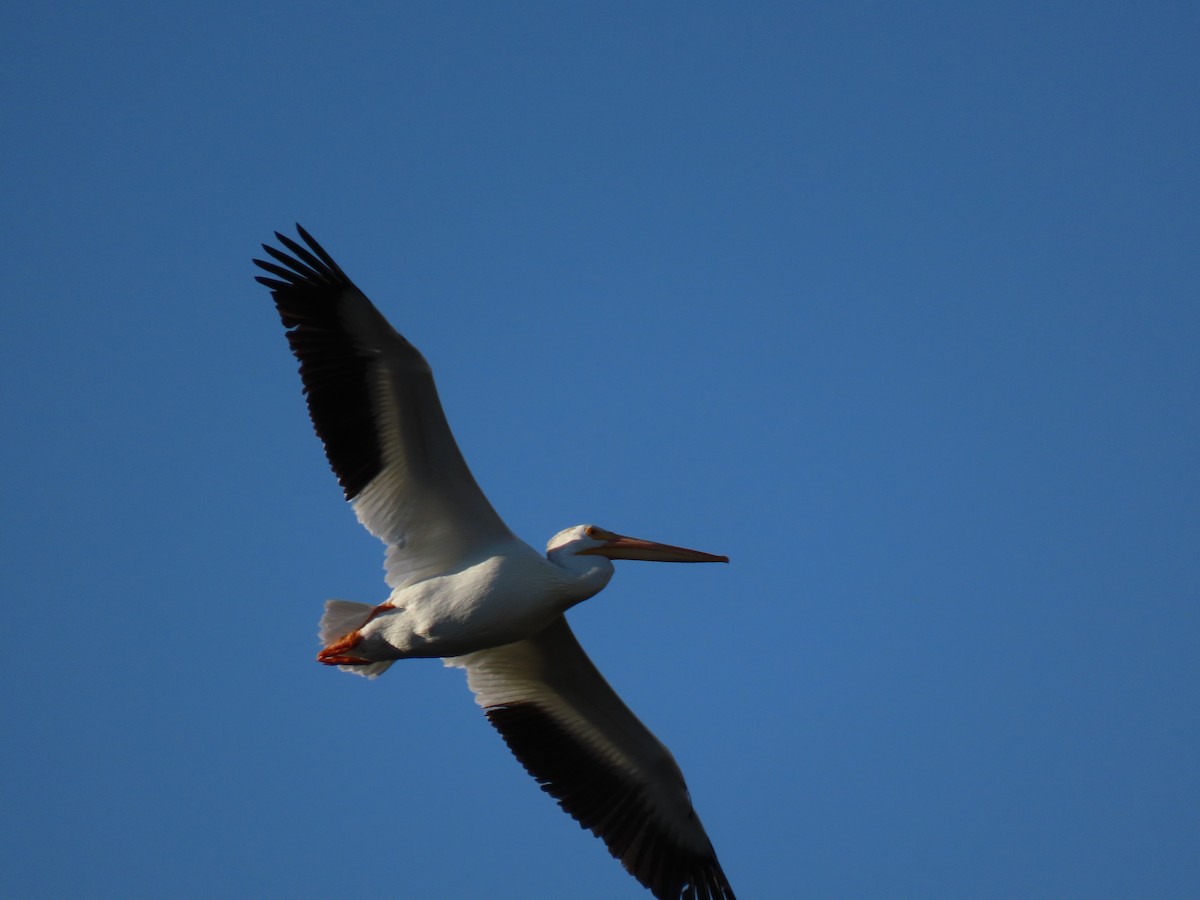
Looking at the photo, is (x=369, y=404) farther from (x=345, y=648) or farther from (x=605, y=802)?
(x=605, y=802)

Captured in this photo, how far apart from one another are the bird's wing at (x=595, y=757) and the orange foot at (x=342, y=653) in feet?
3.49

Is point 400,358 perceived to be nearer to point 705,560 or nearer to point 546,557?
point 546,557

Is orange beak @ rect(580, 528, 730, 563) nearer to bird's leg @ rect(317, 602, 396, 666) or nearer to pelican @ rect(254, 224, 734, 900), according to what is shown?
pelican @ rect(254, 224, 734, 900)

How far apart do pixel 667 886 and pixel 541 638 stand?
2062mm

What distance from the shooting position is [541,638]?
8797 mm

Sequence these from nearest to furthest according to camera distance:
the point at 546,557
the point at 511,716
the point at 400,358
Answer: the point at 400,358 → the point at 546,557 → the point at 511,716

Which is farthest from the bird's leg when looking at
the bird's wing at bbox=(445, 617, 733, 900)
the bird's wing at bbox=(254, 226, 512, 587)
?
the bird's wing at bbox=(445, 617, 733, 900)

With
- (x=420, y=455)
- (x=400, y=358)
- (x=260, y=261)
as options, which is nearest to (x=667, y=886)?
(x=420, y=455)

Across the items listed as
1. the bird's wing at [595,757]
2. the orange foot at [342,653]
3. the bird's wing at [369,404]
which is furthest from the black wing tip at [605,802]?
the bird's wing at [369,404]

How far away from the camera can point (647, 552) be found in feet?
28.8

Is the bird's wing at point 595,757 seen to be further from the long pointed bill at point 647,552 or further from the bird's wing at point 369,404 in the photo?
the bird's wing at point 369,404

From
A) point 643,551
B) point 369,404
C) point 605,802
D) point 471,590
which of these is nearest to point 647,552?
point 643,551

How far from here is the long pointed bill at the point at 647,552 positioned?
8.59 m

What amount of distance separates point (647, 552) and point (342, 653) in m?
2.30
